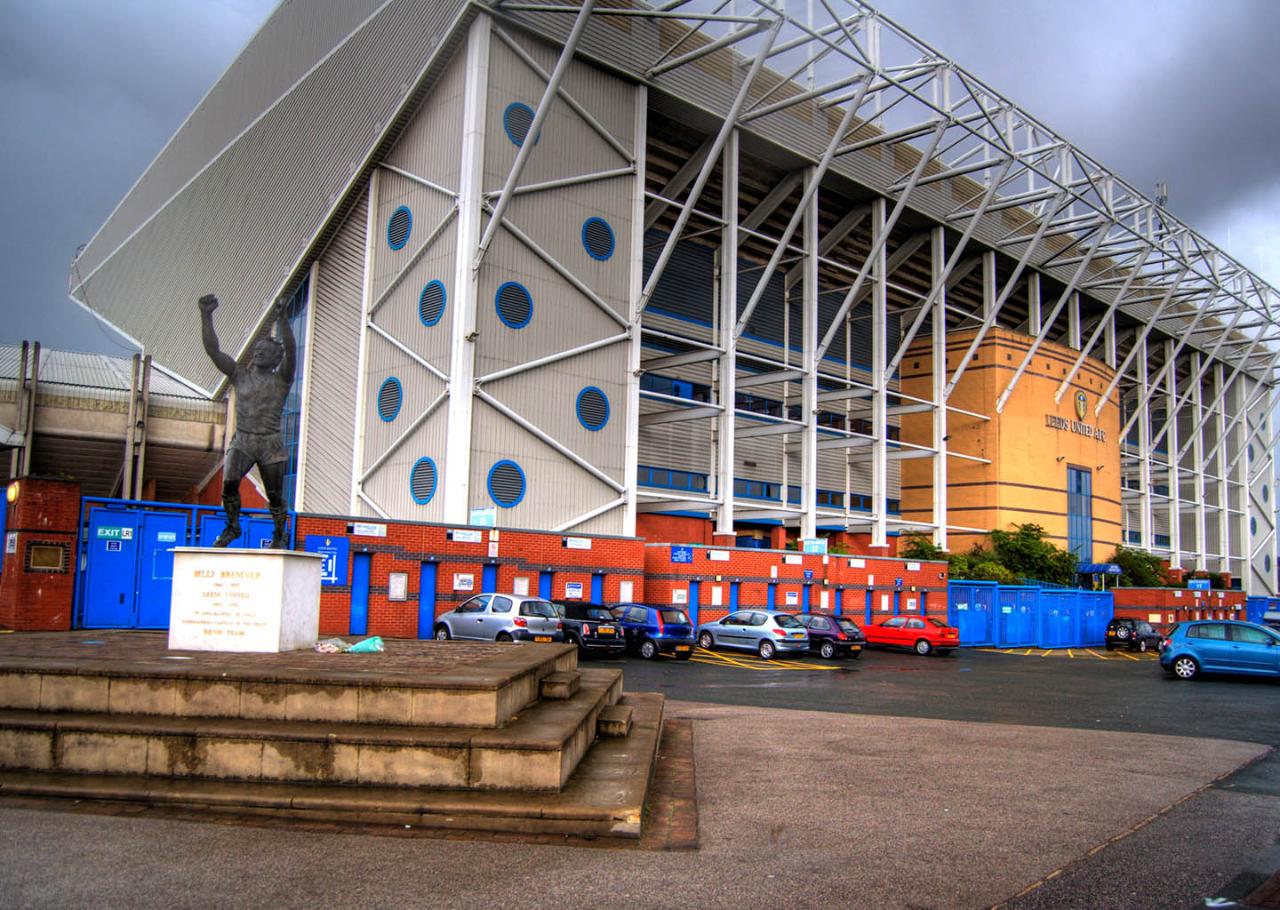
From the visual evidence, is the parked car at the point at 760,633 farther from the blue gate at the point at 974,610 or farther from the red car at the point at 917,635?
the blue gate at the point at 974,610

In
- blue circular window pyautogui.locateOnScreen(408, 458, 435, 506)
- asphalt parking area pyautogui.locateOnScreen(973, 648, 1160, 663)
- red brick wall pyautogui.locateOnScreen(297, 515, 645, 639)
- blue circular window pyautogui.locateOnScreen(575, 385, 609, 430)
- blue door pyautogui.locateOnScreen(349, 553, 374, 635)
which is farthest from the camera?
asphalt parking area pyautogui.locateOnScreen(973, 648, 1160, 663)

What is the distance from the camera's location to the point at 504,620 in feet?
73.7

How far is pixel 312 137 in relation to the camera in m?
34.6

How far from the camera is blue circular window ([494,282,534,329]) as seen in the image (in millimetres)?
29406

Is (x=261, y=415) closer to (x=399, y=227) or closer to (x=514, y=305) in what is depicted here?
(x=514, y=305)

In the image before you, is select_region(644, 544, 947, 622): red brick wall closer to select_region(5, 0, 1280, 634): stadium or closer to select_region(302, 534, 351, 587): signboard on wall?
select_region(5, 0, 1280, 634): stadium

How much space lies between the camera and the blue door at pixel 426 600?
2556 centimetres

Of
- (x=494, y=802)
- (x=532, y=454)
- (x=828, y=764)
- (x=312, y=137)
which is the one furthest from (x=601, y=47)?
(x=494, y=802)

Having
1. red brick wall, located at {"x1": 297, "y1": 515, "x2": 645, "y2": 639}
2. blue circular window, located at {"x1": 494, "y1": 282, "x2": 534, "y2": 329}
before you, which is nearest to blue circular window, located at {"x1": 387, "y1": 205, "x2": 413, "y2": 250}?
blue circular window, located at {"x1": 494, "y1": 282, "x2": 534, "y2": 329}

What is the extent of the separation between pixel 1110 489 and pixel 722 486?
1242 inches

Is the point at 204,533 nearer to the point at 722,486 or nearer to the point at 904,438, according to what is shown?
the point at 722,486

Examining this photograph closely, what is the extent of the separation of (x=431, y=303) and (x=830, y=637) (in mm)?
14758

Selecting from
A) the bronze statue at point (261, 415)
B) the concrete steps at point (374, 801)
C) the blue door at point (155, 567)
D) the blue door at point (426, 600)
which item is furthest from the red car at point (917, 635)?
the concrete steps at point (374, 801)

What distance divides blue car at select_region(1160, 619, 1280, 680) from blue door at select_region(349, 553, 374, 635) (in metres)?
18.5
